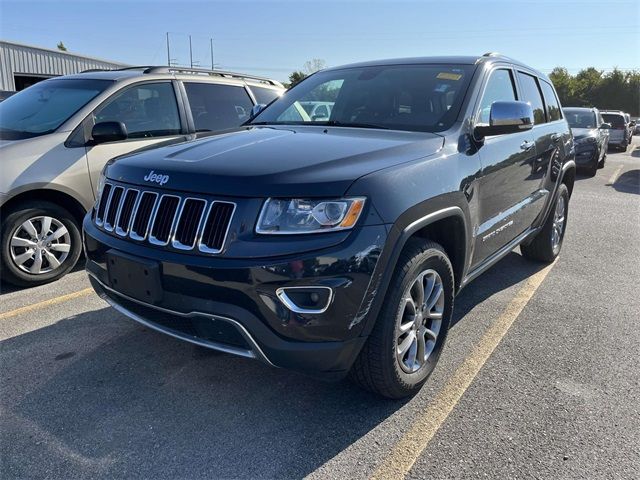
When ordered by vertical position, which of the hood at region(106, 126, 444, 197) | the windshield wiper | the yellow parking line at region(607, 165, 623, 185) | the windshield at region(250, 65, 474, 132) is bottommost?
the yellow parking line at region(607, 165, 623, 185)

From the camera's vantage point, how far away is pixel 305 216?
227 centimetres

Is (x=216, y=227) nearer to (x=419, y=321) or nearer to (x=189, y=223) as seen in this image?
(x=189, y=223)

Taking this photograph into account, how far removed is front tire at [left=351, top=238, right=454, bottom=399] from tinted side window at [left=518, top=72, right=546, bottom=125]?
7.51ft

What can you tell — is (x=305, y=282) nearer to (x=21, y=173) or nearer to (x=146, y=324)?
(x=146, y=324)

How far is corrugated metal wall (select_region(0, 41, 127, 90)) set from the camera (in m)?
25.2

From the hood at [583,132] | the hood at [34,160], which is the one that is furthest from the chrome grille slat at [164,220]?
the hood at [583,132]

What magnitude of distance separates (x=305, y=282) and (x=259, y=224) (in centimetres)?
33

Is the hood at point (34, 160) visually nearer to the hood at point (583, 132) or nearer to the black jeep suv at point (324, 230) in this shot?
the black jeep suv at point (324, 230)

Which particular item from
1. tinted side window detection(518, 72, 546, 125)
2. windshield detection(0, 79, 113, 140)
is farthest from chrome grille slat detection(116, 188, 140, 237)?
tinted side window detection(518, 72, 546, 125)

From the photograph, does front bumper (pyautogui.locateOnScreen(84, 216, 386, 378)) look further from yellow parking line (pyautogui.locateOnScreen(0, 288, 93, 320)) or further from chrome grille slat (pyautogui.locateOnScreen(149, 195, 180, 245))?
yellow parking line (pyautogui.locateOnScreen(0, 288, 93, 320))

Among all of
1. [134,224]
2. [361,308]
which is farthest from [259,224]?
[134,224]

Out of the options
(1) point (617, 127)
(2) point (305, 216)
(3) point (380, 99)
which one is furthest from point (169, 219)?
(1) point (617, 127)

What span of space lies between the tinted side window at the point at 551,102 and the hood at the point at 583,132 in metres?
8.57

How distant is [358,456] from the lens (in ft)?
7.86
